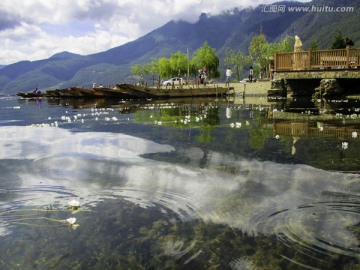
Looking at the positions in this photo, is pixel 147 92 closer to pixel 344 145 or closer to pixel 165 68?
pixel 344 145

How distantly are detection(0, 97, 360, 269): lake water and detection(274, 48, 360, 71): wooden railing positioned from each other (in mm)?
17940

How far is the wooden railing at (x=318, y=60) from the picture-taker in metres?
24.9

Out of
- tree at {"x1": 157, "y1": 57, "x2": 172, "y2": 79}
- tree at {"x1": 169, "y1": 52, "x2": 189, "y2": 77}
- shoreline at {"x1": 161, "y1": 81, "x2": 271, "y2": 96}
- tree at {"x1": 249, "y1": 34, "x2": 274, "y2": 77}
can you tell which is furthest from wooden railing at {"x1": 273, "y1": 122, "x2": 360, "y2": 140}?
tree at {"x1": 157, "y1": 57, "x2": 172, "y2": 79}

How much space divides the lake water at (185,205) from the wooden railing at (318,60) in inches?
706

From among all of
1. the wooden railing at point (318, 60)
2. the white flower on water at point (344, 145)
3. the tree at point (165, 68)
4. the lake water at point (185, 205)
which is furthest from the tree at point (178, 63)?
the white flower on water at point (344, 145)

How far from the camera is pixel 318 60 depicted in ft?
86.4

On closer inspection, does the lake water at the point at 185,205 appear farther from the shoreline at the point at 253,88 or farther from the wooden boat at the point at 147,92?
the wooden boat at the point at 147,92

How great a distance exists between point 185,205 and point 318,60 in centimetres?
2486

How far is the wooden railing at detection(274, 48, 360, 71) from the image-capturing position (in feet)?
81.6

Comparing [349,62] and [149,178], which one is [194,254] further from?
[349,62]

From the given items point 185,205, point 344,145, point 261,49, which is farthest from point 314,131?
point 261,49

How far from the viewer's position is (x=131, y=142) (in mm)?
10742

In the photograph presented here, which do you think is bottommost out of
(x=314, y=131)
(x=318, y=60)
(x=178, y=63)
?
(x=314, y=131)

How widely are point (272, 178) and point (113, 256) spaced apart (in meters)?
3.59
